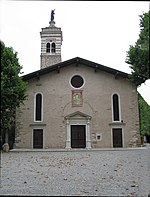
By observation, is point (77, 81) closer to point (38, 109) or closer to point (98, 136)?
point (38, 109)

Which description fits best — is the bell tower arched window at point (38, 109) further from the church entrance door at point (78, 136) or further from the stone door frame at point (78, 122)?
the church entrance door at point (78, 136)

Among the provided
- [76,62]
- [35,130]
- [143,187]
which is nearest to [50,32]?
[76,62]

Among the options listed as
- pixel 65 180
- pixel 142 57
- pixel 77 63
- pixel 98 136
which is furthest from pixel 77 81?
pixel 142 57

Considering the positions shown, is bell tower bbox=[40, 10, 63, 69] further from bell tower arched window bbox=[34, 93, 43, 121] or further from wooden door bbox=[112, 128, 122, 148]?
wooden door bbox=[112, 128, 122, 148]

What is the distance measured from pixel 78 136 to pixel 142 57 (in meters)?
18.2

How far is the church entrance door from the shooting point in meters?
19.8

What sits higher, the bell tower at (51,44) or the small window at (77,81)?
the bell tower at (51,44)

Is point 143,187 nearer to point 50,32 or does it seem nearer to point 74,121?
point 74,121

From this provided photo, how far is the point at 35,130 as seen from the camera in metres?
19.6

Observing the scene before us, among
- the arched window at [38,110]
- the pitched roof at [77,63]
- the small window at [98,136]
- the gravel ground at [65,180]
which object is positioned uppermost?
the pitched roof at [77,63]

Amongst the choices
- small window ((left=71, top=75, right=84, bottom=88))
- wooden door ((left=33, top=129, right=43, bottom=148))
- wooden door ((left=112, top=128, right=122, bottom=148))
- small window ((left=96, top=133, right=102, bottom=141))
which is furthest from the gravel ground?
small window ((left=71, top=75, right=84, bottom=88))

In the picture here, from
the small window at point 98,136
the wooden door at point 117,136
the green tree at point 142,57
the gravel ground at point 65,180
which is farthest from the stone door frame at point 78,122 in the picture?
the green tree at point 142,57

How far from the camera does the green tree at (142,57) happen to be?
83.1 inches

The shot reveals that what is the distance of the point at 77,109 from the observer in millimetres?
20031
